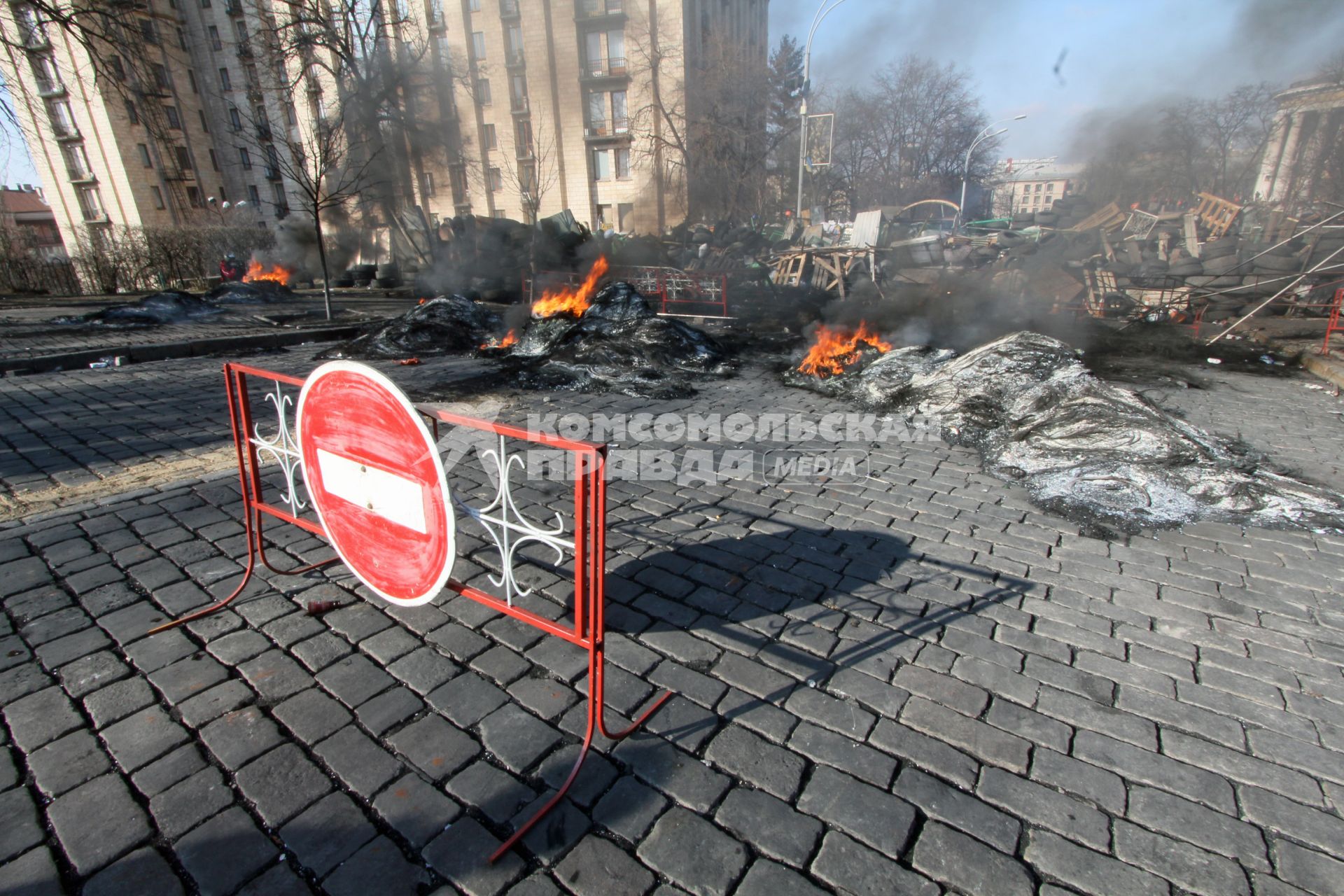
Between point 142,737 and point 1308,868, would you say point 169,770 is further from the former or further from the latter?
point 1308,868

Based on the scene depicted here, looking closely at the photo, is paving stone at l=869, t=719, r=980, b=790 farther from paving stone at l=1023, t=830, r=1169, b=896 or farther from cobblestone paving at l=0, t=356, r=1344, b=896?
paving stone at l=1023, t=830, r=1169, b=896

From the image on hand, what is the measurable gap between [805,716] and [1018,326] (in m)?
11.6

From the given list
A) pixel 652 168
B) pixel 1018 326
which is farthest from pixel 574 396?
pixel 652 168

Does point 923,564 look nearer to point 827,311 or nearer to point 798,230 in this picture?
point 827,311

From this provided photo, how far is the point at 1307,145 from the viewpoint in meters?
28.3

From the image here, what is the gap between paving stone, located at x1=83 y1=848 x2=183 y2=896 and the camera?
6.13 feet

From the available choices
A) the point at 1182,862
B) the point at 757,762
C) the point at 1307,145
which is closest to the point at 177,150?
the point at 757,762

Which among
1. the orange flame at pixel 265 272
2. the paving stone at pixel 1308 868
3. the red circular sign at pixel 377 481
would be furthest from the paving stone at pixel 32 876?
the orange flame at pixel 265 272

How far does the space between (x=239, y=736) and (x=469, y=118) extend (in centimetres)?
4482

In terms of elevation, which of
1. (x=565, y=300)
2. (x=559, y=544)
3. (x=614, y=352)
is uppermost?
(x=559, y=544)

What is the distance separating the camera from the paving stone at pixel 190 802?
2.08m

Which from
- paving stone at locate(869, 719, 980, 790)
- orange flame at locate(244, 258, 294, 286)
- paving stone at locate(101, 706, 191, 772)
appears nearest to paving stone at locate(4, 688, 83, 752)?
paving stone at locate(101, 706, 191, 772)

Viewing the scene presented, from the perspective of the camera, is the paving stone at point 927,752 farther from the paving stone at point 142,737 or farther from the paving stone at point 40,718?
the paving stone at point 40,718

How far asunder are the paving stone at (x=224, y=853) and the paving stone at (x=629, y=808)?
1086 millimetres
